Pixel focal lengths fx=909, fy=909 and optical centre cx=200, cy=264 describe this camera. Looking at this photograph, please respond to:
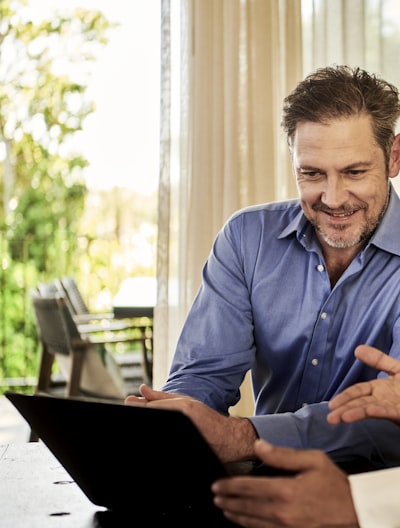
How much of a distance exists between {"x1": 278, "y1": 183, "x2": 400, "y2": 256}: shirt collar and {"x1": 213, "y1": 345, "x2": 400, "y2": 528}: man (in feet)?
2.26

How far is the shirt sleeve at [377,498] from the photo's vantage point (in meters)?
1.08

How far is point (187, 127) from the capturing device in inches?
118

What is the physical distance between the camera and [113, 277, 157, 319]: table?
423cm

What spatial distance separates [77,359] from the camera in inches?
152

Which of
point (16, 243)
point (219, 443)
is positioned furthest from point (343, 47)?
point (16, 243)

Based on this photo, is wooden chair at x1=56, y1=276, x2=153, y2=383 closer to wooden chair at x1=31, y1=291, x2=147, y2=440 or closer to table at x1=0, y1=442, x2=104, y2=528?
wooden chair at x1=31, y1=291, x2=147, y2=440

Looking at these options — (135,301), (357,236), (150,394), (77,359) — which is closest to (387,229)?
(357,236)

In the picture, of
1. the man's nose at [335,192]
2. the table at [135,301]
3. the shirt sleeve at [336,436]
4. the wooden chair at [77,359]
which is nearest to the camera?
the shirt sleeve at [336,436]

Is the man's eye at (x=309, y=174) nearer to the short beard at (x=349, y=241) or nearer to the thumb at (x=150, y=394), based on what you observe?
the short beard at (x=349, y=241)

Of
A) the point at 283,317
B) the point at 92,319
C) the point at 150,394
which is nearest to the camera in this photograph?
the point at 150,394

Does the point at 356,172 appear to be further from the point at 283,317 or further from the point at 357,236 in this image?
the point at 283,317

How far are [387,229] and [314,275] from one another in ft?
0.56

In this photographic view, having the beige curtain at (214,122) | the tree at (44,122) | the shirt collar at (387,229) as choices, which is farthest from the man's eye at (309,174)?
the tree at (44,122)

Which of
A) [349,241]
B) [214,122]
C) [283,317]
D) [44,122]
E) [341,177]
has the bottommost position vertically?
[283,317]
